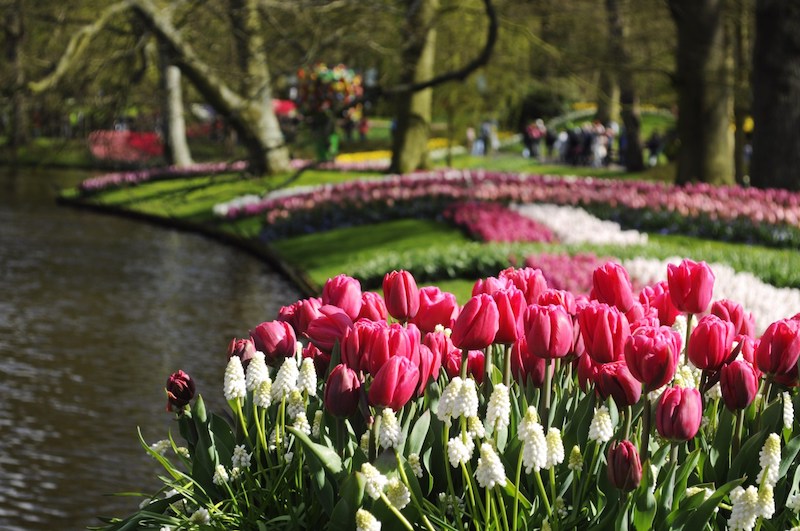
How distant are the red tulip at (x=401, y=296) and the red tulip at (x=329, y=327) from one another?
15 cm

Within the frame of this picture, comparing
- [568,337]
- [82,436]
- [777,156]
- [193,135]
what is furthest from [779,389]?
[193,135]

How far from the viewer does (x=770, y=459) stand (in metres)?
3.03

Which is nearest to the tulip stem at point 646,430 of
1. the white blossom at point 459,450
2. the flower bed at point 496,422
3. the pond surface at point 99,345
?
the flower bed at point 496,422

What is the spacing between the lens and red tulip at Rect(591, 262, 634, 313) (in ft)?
→ 12.6

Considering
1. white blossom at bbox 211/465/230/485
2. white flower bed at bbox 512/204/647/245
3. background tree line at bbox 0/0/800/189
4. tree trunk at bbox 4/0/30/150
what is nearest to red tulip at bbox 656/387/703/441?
white blossom at bbox 211/465/230/485

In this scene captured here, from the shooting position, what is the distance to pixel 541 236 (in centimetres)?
1596

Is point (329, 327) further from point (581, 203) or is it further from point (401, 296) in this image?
point (581, 203)

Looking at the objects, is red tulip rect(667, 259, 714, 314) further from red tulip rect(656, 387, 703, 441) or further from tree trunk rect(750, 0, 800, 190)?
tree trunk rect(750, 0, 800, 190)

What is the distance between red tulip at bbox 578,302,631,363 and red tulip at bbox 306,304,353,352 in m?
0.64

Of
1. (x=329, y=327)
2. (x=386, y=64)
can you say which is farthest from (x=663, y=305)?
(x=386, y=64)

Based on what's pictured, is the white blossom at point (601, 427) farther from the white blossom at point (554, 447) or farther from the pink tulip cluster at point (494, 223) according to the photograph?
the pink tulip cluster at point (494, 223)

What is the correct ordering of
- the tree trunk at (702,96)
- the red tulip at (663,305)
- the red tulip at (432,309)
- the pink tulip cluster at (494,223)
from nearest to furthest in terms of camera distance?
1. the red tulip at (432,309)
2. the red tulip at (663,305)
3. the pink tulip cluster at (494,223)
4. the tree trunk at (702,96)

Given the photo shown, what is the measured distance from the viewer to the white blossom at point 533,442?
2.91m

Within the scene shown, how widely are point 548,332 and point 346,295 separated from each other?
708mm
